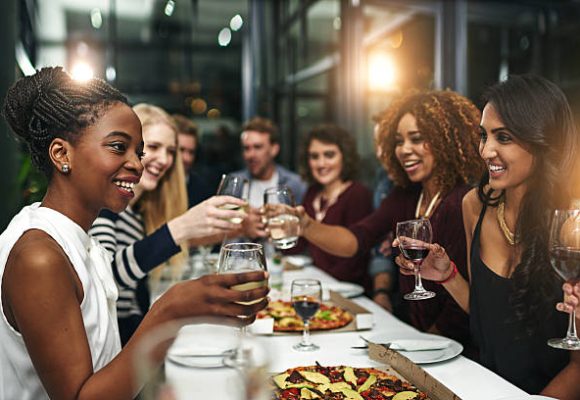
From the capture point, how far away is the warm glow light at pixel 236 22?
736cm

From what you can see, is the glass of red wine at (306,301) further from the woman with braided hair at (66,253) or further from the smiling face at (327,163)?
the smiling face at (327,163)

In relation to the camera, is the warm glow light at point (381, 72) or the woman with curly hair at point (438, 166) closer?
the woman with curly hair at point (438, 166)

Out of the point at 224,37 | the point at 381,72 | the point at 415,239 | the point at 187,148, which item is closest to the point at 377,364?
the point at 415,239

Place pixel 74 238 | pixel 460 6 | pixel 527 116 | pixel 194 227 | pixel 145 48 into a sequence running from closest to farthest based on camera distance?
pixel 74 238, pixel 527 116, pixel 194 227, pixel 460 6, pixel 145 48

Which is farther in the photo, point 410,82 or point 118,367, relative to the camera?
point 410,82

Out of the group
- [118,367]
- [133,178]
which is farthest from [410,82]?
[118,367]

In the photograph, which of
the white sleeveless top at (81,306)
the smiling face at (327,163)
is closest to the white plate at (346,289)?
the white sleeveless top at (81,306)

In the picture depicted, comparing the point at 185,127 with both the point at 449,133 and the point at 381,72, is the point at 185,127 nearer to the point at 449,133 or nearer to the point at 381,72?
the point at 381,72

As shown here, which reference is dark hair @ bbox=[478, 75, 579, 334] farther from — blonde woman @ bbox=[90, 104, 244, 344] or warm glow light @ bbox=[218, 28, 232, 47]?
warm glow light @ bbox=[218, 28, 232, 47]

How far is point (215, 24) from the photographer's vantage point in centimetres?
718

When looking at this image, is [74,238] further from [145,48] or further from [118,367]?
[145,48]

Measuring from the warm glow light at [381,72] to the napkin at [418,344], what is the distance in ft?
11.8

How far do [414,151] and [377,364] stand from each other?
826mm

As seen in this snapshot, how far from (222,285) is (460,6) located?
164 inches
